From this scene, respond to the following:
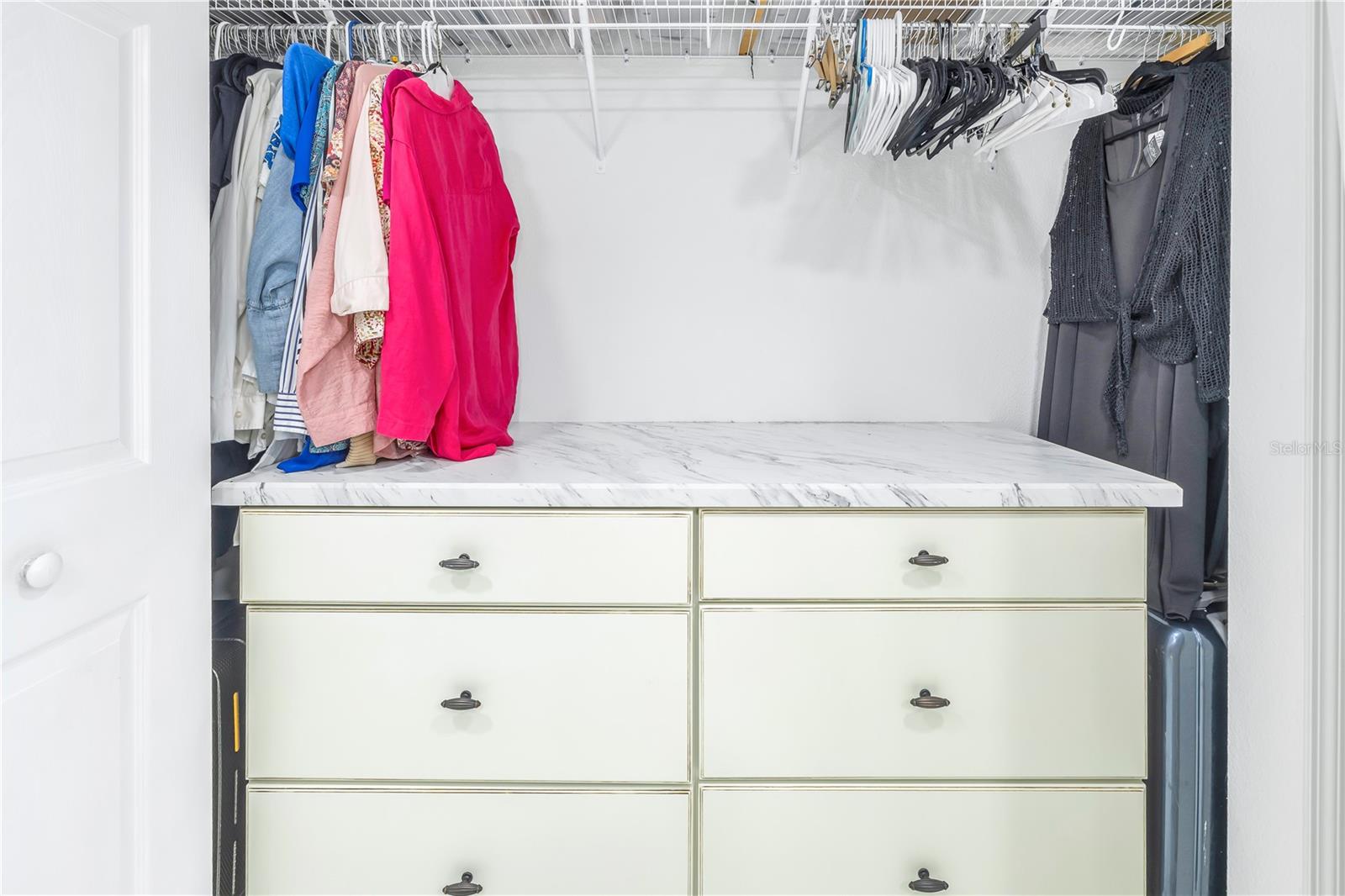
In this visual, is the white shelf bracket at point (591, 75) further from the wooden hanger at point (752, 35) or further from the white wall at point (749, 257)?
the wooden hanger at point (752, 35)

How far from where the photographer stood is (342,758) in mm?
1280

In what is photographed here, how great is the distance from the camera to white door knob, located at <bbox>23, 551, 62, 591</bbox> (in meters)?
0.83

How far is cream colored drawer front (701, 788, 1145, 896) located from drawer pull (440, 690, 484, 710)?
1.29 ft

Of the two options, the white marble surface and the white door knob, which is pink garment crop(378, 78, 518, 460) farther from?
the white door knob


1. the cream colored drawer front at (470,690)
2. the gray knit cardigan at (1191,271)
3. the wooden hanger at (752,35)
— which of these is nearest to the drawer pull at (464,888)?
the cream colored drawer front at (470,690)

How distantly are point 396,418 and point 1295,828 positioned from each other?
1406 millimetres

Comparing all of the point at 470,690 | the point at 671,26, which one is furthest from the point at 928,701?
the point at 671,26

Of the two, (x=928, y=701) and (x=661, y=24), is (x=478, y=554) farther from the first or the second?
(x=661, y=24)

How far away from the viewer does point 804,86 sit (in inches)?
68.3

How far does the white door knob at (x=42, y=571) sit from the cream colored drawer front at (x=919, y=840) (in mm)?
923

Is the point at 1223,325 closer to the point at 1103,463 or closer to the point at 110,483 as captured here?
the point at 1103,463

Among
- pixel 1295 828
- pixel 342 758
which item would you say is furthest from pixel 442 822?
pixel 1295 828

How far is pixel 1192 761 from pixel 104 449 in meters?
1.73

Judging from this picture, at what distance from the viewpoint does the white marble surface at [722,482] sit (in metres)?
1.26
